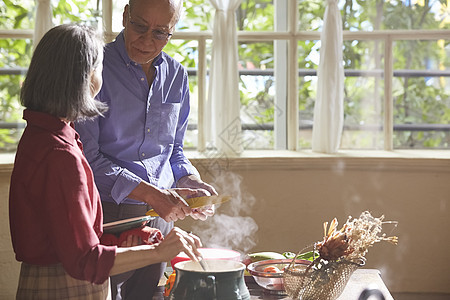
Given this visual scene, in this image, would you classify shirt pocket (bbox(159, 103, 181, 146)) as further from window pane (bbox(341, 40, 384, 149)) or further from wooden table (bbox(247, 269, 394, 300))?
window pane (bbox(341, 40, 384, 149))

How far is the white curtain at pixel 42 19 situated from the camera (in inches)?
143

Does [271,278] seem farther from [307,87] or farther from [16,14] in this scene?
[16,14]

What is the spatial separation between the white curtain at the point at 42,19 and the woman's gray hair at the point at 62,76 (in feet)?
8.00

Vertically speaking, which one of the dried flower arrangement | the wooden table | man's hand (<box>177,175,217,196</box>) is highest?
man's hand (<box>177,175,217,196</box>)

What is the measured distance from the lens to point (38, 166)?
1.25m

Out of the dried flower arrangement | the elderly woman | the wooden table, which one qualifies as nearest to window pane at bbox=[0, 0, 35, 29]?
the wooden table

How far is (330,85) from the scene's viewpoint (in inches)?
148

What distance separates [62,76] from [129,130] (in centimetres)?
77

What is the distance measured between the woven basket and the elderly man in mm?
378

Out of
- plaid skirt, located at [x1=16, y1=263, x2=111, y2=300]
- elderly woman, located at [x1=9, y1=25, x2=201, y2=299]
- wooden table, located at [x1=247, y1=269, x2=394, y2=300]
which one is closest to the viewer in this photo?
elderly woman, located at [x1=9, y1=25, x2=201, y2=299]

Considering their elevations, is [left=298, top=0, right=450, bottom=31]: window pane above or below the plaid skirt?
above

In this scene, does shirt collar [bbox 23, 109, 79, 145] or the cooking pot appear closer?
shirt collar [bbox 23, 109, 79, 145]

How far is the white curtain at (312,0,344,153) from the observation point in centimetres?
376

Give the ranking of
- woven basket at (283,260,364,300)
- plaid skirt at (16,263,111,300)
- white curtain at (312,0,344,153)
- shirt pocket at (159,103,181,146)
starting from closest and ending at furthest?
1. plaid skirt at (16,263,111,300)
2. woven basket at (283,260,364,300)
3. shirt pocket at (159,103,181,146)
4. white curtain at (312,0,344,153)
